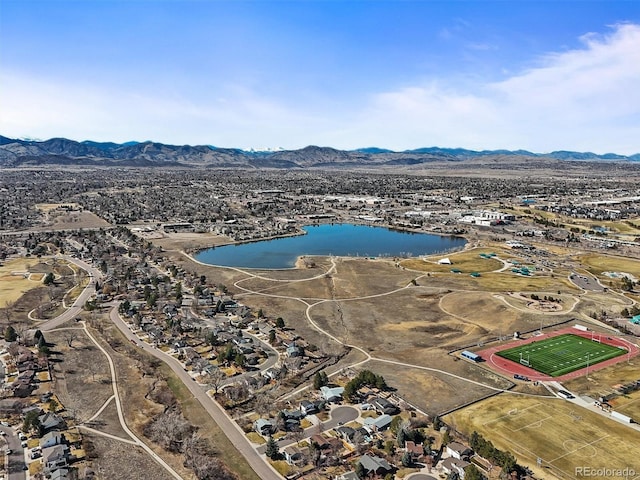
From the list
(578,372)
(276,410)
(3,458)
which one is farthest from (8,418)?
(578,372)

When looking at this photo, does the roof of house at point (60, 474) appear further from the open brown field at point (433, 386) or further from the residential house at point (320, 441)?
the open brown field at point (433, 386)

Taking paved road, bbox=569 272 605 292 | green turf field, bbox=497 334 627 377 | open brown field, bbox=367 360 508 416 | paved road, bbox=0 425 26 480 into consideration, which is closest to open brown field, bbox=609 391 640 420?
green turf field, bbox=497 334 627 377

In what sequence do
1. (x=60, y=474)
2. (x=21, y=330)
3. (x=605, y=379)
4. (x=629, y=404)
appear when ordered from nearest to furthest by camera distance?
1. (x=60, y=474)
2. (x=629, y=404)
3. (x=605, y=379)
4. (x=21, y=330)

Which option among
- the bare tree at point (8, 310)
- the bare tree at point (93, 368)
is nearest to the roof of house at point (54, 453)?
the bare tree at point (93, 368)

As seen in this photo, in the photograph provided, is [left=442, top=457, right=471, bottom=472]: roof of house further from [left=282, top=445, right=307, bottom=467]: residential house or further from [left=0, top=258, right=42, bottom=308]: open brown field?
[left=0, top=258, right=42, bottom=308]: open brown field

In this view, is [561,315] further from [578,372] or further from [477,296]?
[578,372]

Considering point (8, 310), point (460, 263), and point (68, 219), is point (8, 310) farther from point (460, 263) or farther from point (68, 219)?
point (68, 219)

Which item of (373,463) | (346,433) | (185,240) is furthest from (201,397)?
(185,240)
